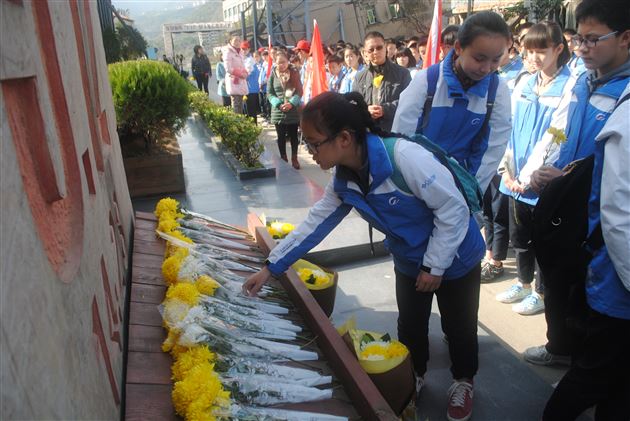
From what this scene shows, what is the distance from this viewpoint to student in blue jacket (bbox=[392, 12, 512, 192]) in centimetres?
266

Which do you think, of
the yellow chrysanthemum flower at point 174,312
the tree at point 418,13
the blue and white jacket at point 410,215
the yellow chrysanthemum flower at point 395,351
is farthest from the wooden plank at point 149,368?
the tree at point 418,13

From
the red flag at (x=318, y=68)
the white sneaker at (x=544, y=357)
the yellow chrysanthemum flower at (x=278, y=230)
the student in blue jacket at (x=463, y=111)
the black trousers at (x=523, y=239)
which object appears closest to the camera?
the student in blue jacket at (x=463, y=111)

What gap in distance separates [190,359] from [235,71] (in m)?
8.99

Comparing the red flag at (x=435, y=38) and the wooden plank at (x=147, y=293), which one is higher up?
the red flag at (x=435, y=38)

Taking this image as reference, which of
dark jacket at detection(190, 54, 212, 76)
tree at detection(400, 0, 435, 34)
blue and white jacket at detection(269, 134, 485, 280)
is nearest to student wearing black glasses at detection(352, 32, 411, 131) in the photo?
blue and white jacket at detection(269, 134, 485, 280)

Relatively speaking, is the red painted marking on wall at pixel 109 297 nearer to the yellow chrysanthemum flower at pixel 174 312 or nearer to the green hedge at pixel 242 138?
the yellow chrysanthemum flower at pixel 174 312

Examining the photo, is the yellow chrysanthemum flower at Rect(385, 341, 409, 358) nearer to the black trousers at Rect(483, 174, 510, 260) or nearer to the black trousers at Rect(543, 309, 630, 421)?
the black trousers at Rect(543, 309, 630, 421)

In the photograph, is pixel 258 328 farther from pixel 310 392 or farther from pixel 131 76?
pixel 131 76

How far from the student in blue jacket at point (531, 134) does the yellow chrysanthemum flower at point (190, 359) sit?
213cm

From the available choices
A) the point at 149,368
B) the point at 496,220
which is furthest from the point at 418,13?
the point at 149,368

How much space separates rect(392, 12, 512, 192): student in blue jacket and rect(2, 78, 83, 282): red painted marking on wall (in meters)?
1.97

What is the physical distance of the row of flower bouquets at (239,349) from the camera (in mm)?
1817

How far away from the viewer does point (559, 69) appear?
3303 millimetres

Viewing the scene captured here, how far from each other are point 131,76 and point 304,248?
14.1ft
